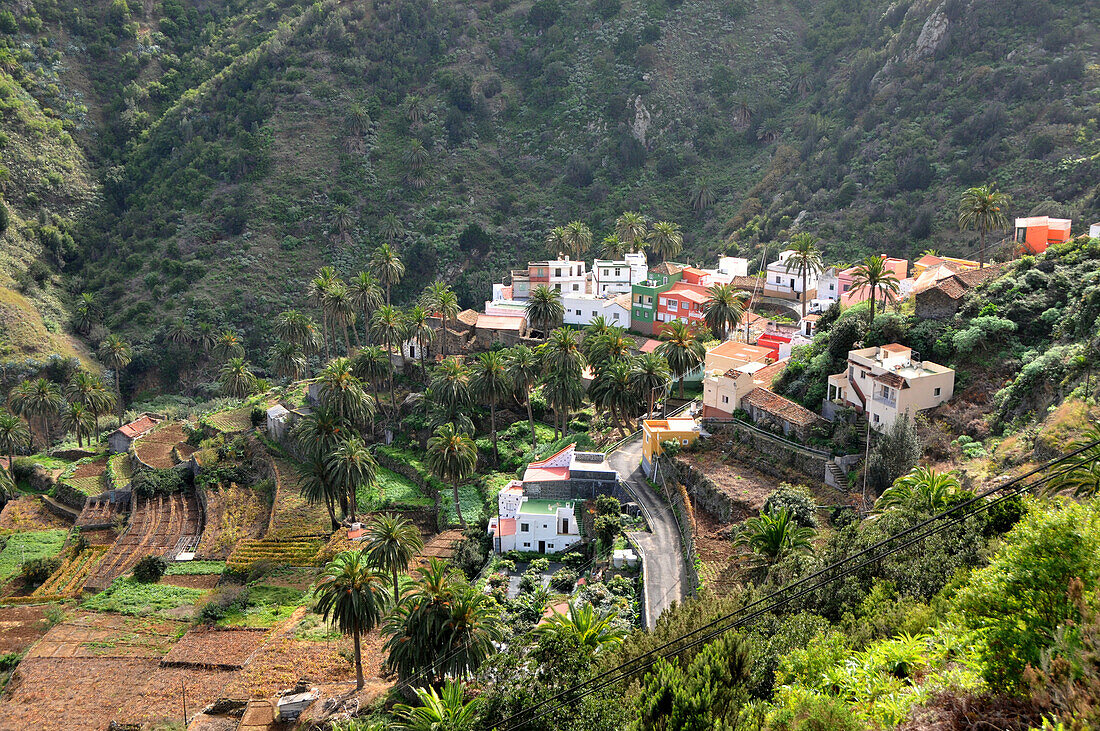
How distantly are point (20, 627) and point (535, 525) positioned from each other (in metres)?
34.6

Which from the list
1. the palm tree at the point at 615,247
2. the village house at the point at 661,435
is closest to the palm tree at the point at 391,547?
the village house at the point at 661,435

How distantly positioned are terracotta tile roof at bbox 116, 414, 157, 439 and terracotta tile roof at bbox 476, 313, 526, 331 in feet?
112

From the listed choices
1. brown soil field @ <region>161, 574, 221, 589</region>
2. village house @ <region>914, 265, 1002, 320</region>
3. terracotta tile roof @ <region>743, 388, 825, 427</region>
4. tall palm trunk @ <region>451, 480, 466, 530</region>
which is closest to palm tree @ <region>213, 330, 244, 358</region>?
brown soil field @ <region>161, 574, 221, 589</region>

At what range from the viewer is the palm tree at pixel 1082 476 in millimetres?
26972

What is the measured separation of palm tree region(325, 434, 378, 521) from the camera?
57469 millimetres

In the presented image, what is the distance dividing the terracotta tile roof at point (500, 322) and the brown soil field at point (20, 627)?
40562 mm

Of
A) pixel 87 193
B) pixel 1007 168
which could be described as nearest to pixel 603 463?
pixel 1007 168

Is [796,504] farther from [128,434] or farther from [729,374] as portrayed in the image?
[128,434]

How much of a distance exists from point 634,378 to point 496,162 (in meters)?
69.5

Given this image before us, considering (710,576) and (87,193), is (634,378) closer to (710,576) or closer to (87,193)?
(710,576)

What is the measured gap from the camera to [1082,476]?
90.3 feet

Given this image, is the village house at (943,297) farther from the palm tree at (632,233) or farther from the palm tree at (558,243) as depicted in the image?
the palm tree at (558,243)

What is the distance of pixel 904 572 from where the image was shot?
97.9ft

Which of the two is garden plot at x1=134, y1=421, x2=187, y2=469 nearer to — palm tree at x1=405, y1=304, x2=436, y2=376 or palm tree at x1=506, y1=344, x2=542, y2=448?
palm tree at x1=405, y1=304, x2=436, y2=376
